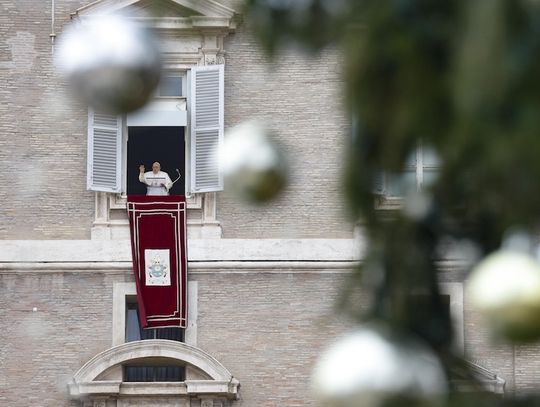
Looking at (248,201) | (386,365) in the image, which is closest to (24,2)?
(248,201)

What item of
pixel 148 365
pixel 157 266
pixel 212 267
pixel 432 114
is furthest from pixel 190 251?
pixel 432 114

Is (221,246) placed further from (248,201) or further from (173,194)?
(248,201)

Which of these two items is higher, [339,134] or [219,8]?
[219,8]

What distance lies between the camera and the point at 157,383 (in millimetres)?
22844

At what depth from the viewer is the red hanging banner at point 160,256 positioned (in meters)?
23.2

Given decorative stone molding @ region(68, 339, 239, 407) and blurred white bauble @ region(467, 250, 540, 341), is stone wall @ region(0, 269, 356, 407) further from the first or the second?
blurred white bauble @ region(467, 250, 540, 341)

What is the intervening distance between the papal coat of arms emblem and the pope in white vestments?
2.40 ft

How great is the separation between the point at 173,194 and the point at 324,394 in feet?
58.3

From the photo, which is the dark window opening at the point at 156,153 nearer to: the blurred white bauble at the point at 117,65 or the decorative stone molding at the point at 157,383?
the decorative stone molding at the point at 157,383

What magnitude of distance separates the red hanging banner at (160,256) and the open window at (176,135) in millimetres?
278

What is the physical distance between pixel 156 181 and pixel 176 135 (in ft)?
2.31

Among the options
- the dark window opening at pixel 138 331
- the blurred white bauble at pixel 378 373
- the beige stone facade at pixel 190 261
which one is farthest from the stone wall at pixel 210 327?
the blurred white bauble at pixel 378 373

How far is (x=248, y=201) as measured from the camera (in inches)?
283

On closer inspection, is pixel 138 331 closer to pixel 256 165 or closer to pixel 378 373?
pixel 256 165
